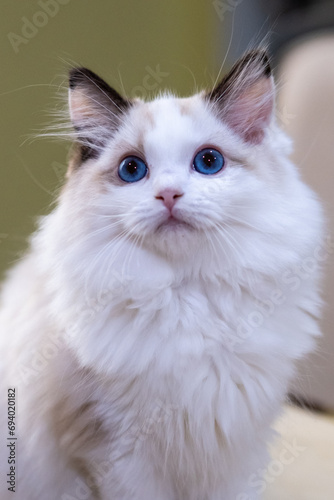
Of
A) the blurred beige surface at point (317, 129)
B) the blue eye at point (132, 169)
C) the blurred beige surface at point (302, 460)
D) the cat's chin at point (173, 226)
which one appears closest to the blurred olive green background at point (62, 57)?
the blurred beige surface at point (317, 129)

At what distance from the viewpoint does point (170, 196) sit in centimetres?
105

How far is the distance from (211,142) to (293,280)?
0.33 meters

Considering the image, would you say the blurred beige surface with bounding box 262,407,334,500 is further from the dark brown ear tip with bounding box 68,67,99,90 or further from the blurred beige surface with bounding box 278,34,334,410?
the dark brown ear tip with bounding box 68,67,99,90

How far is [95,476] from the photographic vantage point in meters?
1.17

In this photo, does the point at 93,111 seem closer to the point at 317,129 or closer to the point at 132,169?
the point at 132,169

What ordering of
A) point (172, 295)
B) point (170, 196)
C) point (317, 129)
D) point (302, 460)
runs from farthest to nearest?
point (317, 129) < point (302, 460) < point (172, 295) < point (170, 196)

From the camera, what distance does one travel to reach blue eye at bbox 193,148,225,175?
1.13 meters

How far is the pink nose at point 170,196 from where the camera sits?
1051 mm

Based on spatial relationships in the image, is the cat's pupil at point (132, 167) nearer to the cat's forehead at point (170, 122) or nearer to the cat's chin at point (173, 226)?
the cat's forehead at point (170, 122)

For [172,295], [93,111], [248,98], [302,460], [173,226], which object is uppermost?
[248,98]

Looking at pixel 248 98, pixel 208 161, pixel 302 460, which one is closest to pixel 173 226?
pixel 208 161

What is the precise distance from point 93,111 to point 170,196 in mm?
325

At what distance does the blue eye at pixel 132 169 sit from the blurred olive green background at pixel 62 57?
0.65 meters

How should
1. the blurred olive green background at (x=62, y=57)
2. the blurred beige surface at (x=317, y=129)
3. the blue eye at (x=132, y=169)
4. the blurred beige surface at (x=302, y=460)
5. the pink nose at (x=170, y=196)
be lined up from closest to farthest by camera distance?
the pink nose at (x=170, y=196), the blue eye at (x=132, y=169), the blurred beige surface at (x=302, y=460), the blurred beige surface at (x=317, y=129), the blurred olive green background at (x=62, y=57)
